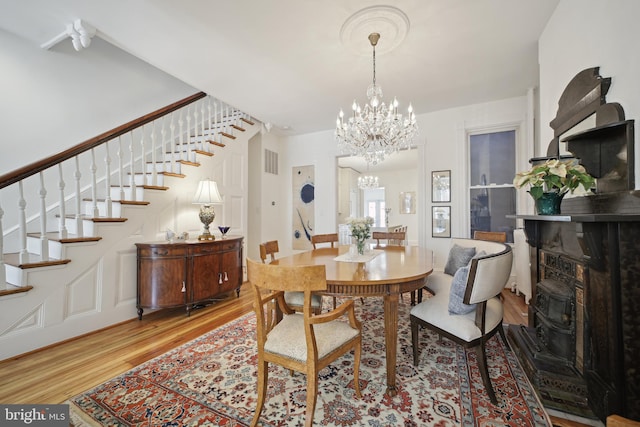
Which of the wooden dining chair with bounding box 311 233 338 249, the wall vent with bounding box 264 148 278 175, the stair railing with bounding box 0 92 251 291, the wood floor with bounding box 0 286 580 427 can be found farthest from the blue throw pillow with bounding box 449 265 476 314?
the wall vent with bounding box 264 148 278 175

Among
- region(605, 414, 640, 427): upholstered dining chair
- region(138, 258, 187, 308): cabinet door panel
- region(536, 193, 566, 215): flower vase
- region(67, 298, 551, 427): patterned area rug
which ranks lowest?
region(67, 298, 551, 427): patterned area rug

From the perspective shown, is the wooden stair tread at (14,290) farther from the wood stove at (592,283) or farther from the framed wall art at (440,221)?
the framed wall art at (440,221)

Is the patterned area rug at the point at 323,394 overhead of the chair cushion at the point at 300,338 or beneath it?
beneath

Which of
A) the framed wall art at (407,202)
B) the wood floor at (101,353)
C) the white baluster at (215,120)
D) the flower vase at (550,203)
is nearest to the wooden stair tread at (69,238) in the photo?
the wood floor at (101,353)

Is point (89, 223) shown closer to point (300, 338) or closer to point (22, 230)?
point (22, 230)

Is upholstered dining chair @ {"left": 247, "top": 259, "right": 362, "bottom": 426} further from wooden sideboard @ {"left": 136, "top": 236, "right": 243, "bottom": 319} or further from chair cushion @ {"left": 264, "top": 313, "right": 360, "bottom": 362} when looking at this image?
wooden sideboard @ {"left": 136, "top": 236, "right": 243, "bottom": 319}

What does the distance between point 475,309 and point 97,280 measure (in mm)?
3447

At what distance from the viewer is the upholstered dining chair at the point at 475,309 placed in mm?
1526

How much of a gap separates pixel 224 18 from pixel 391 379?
315 cm

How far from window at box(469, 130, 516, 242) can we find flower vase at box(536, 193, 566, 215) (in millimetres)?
2666

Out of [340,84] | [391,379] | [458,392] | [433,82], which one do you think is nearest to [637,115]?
[458,392]

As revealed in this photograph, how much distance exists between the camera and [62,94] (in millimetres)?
3102

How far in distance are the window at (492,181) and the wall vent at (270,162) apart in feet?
12.3

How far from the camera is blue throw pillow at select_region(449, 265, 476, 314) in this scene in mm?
1621
